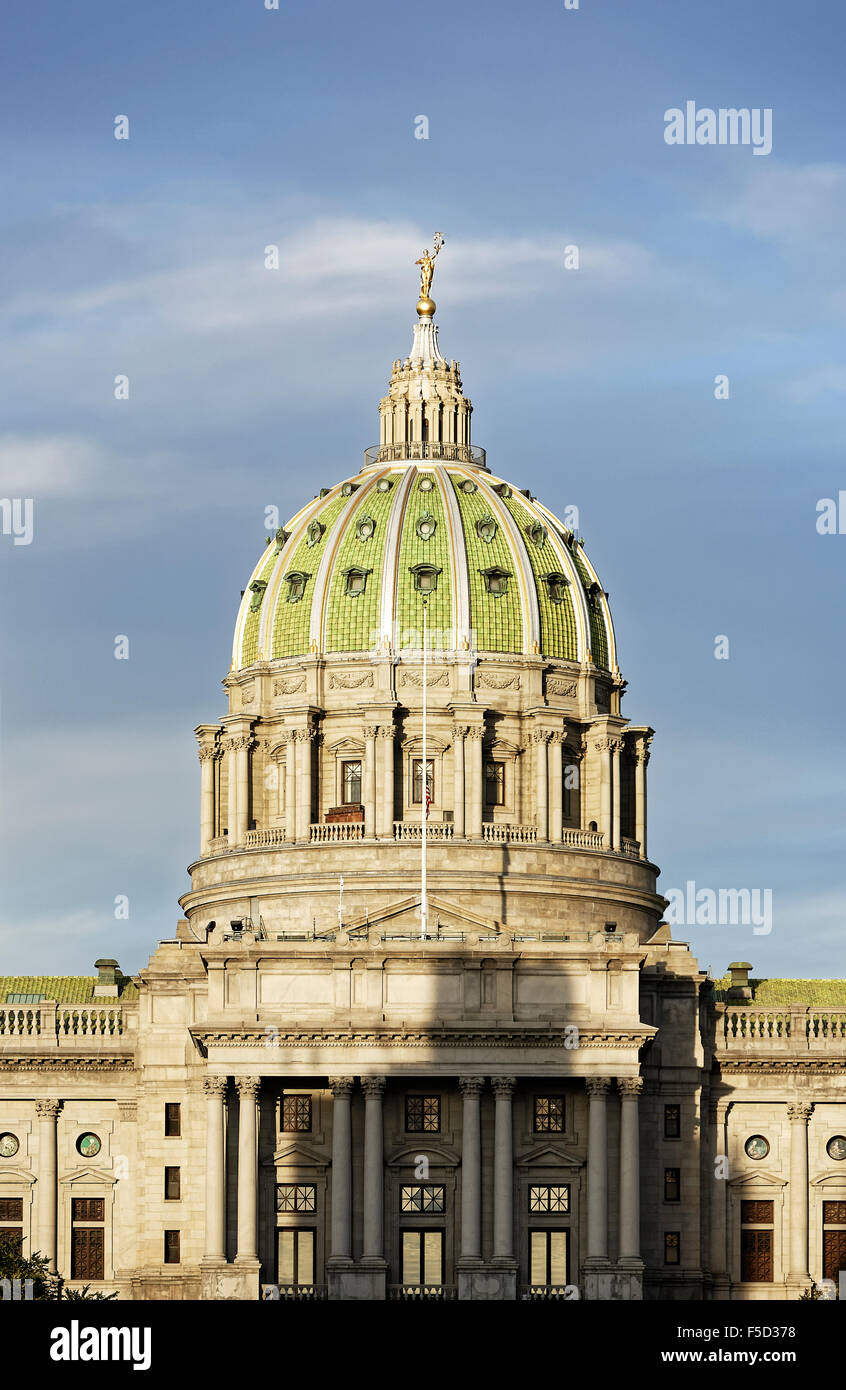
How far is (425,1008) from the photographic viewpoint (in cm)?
13438

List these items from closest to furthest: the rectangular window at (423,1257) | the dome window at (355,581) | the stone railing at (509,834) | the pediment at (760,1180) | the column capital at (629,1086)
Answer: the column capital at (629,1086), the rectangular window at (423,1257), the pediment at (760,1180), the stone railing at (509,834), the dome window at (355,581)

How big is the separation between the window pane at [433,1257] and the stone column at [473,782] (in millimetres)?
25012

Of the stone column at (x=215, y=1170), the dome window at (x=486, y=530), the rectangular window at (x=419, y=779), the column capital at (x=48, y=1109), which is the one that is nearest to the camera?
the stone column at (x=215, y=1170)

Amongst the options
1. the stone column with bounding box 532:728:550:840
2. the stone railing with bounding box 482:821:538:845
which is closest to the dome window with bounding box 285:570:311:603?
the stone column with bounding box 532:728:550:840

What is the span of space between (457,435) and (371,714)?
20.7 meters

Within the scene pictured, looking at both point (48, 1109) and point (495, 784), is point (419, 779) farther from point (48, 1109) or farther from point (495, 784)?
point (48, 1109)

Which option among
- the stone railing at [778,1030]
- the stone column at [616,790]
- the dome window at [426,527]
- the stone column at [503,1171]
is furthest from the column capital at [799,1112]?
the dome window at [426,527]

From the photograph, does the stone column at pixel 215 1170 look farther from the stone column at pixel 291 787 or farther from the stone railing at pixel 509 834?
the stone railing at pixel 509 834

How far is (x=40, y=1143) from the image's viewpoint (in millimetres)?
147750

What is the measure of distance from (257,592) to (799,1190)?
4282 cm

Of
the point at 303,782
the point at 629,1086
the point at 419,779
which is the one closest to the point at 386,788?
the point at 419,779

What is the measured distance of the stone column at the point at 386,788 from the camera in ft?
506
